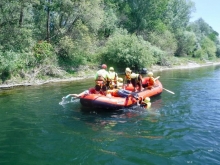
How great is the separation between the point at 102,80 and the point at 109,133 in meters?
3.46

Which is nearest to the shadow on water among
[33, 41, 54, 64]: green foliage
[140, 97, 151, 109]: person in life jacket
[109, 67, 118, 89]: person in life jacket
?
[140, 97, 151, 109]: person in life jacket

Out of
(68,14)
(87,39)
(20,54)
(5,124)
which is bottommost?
(5,124)

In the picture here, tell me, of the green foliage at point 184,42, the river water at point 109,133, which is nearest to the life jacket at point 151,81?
the river water at point 109,133

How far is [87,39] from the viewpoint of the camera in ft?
78.9

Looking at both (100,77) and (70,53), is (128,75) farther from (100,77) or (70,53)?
(70,53)

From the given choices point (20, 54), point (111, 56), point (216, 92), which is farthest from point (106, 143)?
point (111, 56)

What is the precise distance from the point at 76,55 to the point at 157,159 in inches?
783

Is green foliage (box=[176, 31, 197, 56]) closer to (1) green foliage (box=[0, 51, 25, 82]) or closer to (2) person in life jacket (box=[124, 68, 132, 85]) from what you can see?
(1) green foliage (box=[0, 51, 25, 82])

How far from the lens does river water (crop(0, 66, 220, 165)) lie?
21.0ft

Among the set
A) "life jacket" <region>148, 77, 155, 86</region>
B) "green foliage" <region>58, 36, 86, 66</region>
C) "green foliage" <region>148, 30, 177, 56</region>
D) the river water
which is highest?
"green foliage" <region>148, 30, 177, 56</region>

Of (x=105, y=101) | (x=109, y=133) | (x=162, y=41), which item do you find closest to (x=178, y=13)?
(x=162, y=41)

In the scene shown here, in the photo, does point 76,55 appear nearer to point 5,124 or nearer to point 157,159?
point 5,124

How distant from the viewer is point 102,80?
11117mm

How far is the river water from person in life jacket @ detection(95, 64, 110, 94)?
1155 mm
